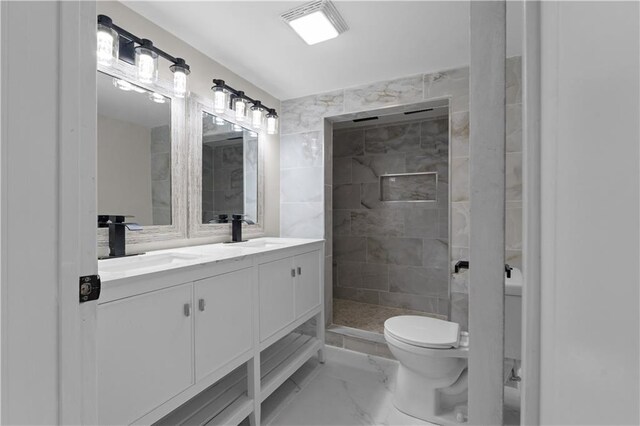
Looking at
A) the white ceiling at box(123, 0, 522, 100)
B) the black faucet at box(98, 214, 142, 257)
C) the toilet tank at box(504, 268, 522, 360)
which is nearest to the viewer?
the toilet tank at box(504, 268, 522, 360)

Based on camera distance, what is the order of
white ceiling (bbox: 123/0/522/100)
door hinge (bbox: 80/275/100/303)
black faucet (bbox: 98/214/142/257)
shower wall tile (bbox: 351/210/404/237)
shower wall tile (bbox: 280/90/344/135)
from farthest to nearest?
shower wall tile (bbox: 351/210/404/237)
shower wall tile (bbox: 280/90/344/135)
white ceiling (bbox: 123/0/522/100)
black faucet (bbox: 98/214/142/257)
door hinge (bbox: 80/275/100/303)

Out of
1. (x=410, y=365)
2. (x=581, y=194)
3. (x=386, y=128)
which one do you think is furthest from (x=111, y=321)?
(x=386, y=128)

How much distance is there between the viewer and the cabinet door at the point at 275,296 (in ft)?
5.57

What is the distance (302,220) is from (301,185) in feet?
1.05

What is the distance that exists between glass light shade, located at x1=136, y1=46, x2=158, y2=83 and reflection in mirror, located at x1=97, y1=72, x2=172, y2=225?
0.40ft

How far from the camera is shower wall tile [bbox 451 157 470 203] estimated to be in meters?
2.18

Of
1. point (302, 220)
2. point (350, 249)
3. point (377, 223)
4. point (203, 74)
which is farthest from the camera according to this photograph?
point (350, 249)

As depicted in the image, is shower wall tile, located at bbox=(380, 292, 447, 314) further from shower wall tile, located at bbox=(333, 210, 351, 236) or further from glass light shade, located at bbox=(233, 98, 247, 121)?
glass light shade, located at bbox=(233, 98, 247, 121)

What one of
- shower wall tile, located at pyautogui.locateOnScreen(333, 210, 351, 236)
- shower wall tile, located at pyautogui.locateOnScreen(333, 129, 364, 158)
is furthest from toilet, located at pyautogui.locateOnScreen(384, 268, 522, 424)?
shower wall tile, located at pyautogui.locateOnScreen(333, 129, 364, 158)

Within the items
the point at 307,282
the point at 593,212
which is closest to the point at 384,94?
the point at 307,282

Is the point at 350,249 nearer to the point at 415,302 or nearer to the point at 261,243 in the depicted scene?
the point at 415,302

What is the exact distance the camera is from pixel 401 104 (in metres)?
2.39

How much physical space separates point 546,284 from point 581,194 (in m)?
0.16

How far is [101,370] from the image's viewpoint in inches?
37.3
